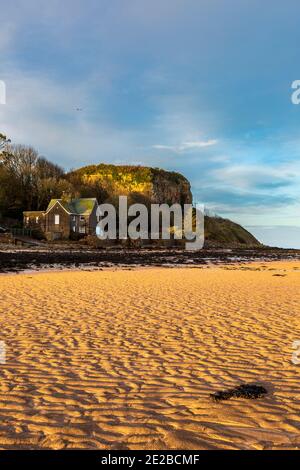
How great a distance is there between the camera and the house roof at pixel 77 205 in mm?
69500

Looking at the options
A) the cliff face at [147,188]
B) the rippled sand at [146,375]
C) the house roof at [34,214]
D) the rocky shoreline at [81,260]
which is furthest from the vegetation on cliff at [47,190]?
the rippled sand at [146,375]

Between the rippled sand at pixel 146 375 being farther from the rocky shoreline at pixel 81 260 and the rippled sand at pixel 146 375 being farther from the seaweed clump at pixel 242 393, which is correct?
the rocky shoreline at pixel 81 260

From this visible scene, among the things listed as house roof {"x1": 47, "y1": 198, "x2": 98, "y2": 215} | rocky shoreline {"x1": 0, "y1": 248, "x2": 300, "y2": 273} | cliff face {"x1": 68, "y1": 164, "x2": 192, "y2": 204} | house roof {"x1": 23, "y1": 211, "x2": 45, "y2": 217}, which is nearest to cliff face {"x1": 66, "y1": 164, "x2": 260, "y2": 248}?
cliff face {"x1": 68, "y1": 164, "x2": 192, "y2": 204}

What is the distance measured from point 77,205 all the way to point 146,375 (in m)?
68.5

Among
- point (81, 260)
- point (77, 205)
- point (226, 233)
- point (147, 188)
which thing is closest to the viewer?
Result: point (81, 260)

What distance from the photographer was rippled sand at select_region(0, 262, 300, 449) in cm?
425

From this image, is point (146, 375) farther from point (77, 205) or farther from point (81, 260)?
point (77, 205)

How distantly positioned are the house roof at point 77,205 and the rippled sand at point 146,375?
5801 centimetres

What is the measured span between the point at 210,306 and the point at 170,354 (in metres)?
5.89

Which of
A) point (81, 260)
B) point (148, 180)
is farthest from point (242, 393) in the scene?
point (148, 180)

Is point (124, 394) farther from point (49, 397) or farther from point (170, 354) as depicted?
point (170, 354)

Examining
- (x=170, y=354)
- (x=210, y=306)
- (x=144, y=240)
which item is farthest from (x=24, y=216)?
(x=170, y=354)

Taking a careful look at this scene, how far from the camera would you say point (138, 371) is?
6.38 metres

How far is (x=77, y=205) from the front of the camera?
73000 millimetres
